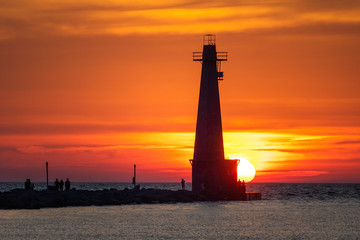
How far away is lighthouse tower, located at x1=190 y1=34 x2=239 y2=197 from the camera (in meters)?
59.2

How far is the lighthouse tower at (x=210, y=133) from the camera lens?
194ft

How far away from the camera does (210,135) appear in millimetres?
59250

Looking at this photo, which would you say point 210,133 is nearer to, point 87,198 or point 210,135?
point 210,135

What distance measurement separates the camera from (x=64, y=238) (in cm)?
3519

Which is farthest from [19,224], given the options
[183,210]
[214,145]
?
[214,145]

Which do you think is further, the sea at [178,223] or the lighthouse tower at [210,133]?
the lighthouse tower at [210,133]

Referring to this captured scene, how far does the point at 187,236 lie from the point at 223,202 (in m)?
23.9

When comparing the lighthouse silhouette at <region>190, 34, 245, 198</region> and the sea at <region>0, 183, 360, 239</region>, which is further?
the lighthouse silhouette at <region>190, 34, 245, 198</region>

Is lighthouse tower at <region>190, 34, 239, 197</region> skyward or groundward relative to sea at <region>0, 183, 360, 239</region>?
skyward

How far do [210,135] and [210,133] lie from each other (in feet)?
0.64

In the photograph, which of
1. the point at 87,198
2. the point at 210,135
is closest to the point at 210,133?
the point at 210,135

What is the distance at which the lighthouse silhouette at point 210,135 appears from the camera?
59.2m

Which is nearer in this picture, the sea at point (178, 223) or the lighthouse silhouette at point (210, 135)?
the sea at point (178, 223)

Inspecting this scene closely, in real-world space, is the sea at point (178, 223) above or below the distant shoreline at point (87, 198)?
below
